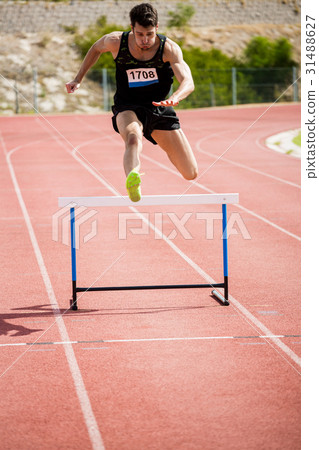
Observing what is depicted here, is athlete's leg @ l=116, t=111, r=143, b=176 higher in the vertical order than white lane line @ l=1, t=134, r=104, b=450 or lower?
higher

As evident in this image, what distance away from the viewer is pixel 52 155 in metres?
16.3

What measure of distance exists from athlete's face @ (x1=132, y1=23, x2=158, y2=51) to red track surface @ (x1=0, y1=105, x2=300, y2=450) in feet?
2.79

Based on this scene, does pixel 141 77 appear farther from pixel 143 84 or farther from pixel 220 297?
pixel 220 297

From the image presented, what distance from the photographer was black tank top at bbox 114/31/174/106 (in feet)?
17.1

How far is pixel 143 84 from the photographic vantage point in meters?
5.33

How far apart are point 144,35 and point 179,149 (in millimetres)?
1045

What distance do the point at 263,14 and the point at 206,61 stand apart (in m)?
15.9

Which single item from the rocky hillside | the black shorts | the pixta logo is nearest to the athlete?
the black shorts

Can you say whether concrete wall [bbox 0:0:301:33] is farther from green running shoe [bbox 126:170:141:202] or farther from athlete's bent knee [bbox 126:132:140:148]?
green running shoe [bbox 126:170:141:202]

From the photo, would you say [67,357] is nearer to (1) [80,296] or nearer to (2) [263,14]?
(1) [80,296]

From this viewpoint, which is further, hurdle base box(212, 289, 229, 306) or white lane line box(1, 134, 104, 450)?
hurdle base box(212, 289, 229, 306)

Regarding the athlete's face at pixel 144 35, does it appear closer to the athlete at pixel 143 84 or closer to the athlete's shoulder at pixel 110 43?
the athlete at pixel 143 84

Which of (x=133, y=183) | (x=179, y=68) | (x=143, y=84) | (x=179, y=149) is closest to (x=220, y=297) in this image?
(x=179, y=149)

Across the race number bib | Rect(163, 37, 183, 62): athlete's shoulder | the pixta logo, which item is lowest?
the pixta logo
